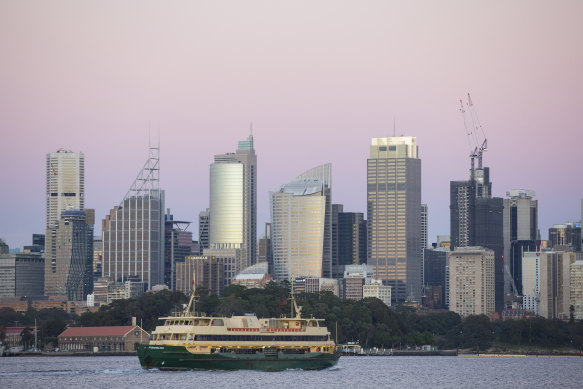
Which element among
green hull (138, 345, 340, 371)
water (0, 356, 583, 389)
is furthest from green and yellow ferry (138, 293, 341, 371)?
water (0, 356, 583, 389)

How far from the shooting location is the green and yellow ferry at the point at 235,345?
133375 millimetres

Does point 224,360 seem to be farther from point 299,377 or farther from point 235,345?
point 299,377

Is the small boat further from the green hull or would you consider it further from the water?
the water

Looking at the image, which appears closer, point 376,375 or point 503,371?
point 376,375

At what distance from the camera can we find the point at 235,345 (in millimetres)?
136125

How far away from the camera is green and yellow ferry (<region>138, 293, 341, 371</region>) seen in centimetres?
13338

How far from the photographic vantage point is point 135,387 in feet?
403

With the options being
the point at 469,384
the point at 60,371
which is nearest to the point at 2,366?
the point at 60,371

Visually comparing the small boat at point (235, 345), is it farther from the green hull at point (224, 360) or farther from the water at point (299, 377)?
the water at point (299, 377)

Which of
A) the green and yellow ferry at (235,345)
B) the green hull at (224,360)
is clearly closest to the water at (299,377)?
the green hull at (224,360)

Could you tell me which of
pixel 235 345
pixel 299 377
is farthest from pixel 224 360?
pixel 299 377

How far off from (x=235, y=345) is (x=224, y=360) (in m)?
2.41

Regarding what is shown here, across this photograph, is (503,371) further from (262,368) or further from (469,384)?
(262,368)

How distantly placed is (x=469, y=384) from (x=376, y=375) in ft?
55.3
